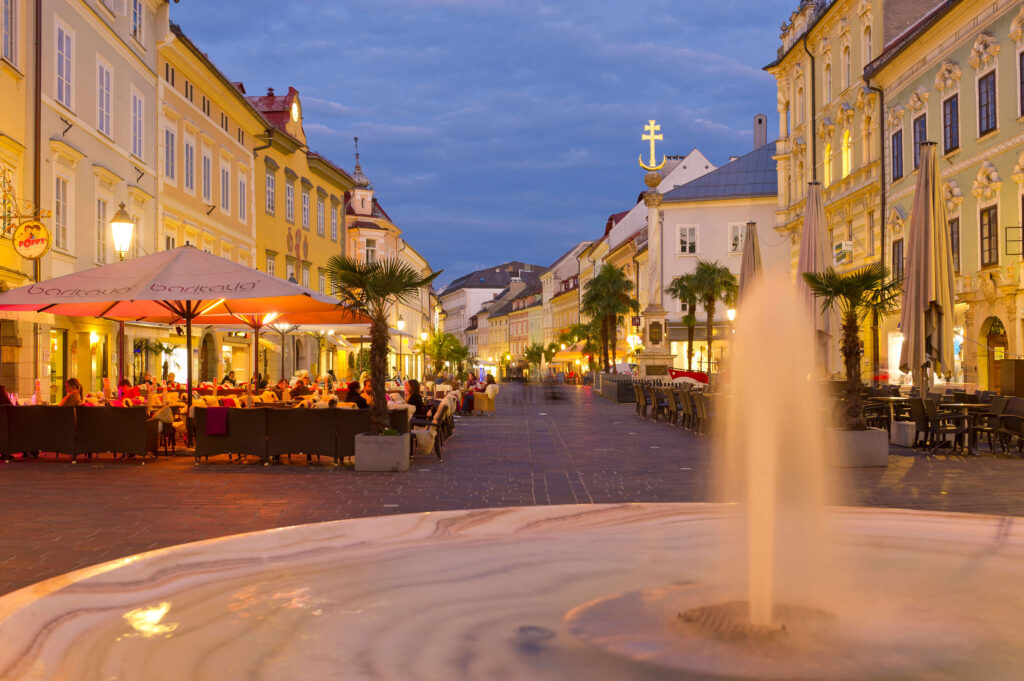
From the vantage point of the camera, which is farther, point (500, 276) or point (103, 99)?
point (500, 276)

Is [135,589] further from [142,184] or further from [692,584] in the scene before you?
[142,184]

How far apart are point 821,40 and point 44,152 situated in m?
35.2

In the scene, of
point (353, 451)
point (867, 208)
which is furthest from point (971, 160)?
point (353, 451)

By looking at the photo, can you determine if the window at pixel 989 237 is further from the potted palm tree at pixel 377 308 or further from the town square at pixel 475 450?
the potted palm tree at pixel 377 308

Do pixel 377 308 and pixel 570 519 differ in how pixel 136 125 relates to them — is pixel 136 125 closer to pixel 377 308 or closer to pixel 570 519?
pixel 377 308

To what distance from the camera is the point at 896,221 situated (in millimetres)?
35906

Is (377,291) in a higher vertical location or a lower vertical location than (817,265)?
lower

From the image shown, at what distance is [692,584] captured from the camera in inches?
257

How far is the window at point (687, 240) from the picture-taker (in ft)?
224

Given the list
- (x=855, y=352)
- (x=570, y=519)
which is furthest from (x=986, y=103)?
(x=570, y=519)

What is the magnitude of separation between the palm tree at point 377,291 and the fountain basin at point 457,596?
6674 millimetres

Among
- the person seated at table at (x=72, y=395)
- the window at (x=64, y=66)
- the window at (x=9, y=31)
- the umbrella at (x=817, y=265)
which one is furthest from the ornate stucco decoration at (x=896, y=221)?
the person seated at table at (x=72, y=395)

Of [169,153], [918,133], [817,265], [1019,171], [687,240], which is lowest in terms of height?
[817,265]

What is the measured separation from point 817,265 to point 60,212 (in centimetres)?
1758
